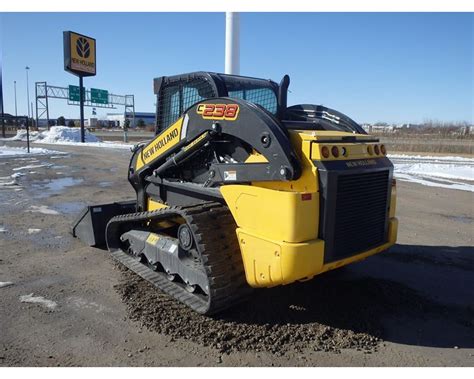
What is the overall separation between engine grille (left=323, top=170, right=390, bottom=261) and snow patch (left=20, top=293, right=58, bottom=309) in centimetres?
256

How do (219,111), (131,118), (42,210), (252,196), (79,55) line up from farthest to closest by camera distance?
(131,118)
(79,55)
(42,210)
(219,111)
(252,196)

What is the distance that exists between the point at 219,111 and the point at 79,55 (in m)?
31.2

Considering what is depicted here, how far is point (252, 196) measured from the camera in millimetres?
3338

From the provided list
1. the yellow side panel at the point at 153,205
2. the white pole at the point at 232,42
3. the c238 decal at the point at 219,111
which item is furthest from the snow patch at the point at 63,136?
the c238 decal at the point at 219,111

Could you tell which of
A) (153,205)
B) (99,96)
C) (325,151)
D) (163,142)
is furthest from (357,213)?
(99,96)

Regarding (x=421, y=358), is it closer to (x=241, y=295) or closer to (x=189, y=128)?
(x=241, y=295)

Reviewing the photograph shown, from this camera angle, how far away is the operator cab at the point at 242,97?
14.2 feet

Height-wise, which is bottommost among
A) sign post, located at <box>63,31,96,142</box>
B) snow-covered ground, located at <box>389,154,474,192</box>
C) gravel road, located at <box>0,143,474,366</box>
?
gravel road, located at <box>0,143,474,366</box>

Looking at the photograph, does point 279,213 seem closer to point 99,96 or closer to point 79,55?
point 79,55

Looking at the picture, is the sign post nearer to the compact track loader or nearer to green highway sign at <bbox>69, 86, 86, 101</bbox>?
green highway sign at <bbox>69, 86, 86, 101</bbox>

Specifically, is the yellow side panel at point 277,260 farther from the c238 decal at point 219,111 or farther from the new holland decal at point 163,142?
the new holland decal at point 163,142

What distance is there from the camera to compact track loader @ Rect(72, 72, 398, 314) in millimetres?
3156

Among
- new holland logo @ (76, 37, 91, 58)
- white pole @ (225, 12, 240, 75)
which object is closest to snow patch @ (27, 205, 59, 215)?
white pole @ (225, 12, 240, 75)

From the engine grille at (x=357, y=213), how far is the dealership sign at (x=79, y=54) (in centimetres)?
3129
